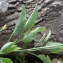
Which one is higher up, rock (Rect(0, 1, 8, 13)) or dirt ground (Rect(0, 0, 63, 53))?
rock (Rect(0, 1, 8, 13))

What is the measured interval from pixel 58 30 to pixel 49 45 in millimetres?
A: 673

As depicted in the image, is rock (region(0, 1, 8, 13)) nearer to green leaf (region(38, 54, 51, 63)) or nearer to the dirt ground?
the dirt ground

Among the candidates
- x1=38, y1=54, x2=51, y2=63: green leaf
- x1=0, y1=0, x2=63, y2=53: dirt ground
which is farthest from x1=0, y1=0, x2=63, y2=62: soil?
x1=38, y1=54, x2=51, y2=63: green leaf

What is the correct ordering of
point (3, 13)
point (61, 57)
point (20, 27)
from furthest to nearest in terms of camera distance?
point (61, 57)
point (3, 13)
point (20, 27)

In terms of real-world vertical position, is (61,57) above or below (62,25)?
below

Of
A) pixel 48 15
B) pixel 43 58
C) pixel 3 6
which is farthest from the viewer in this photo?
pixel 48 15

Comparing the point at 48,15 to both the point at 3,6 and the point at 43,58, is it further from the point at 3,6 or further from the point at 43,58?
the point at 43,58

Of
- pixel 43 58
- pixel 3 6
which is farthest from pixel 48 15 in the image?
pixel 43 58

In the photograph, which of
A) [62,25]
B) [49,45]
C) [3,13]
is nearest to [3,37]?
[3,13]

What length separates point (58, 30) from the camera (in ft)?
6.18

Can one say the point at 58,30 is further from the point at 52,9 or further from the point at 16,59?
the point at 16,59

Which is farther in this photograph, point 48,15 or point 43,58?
point 48,15

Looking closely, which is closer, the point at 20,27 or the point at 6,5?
the point at 20,27

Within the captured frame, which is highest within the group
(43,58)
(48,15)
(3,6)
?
(3,6)
